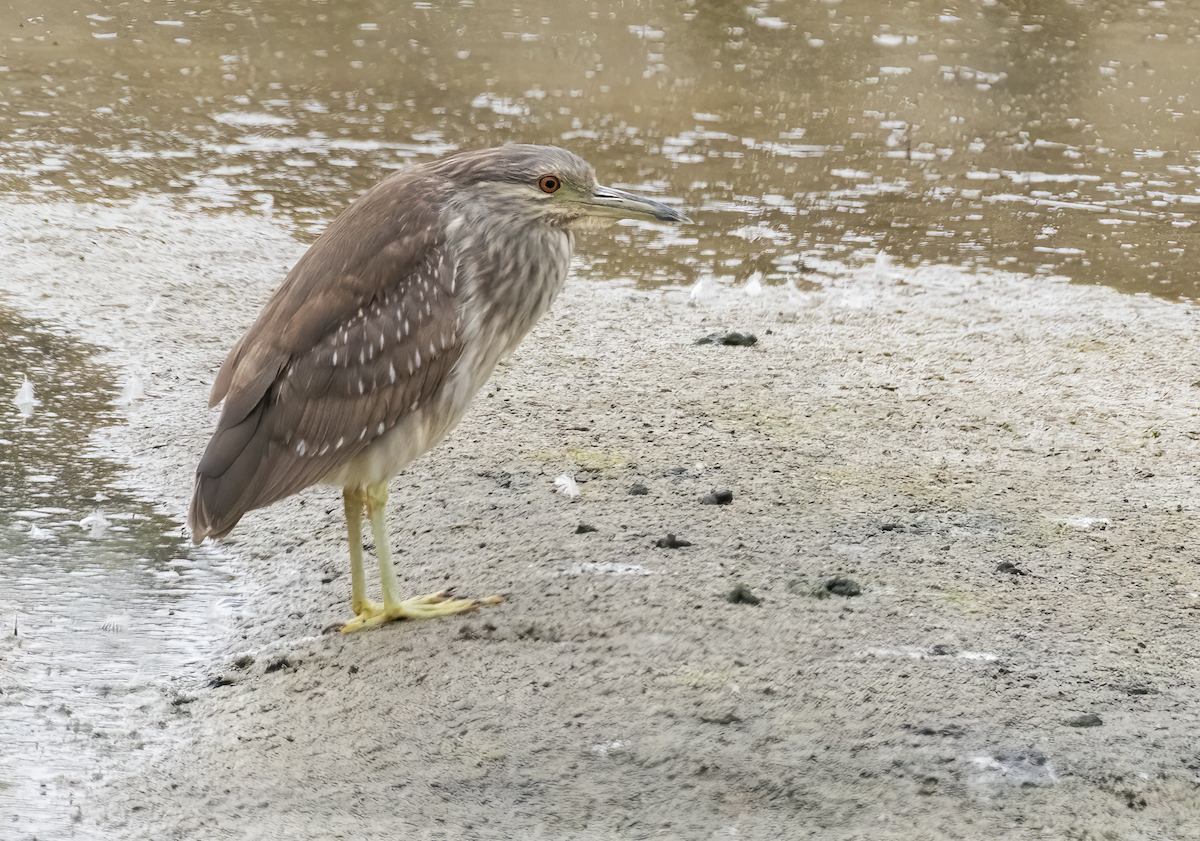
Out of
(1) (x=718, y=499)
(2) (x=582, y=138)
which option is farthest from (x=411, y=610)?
(2) (x=582, y=138)

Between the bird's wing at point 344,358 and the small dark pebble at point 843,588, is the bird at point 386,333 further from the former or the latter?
the small dark pebble at point 843,588

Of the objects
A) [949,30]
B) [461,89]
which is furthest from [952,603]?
[949,30]

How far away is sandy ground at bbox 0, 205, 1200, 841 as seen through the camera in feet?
11.6

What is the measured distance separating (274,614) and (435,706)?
97cm

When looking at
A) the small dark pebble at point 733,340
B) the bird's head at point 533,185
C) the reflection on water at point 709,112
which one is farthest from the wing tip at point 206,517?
the reflection on water at point 709,112

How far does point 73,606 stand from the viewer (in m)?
4.66

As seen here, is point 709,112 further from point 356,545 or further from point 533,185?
point 356,545

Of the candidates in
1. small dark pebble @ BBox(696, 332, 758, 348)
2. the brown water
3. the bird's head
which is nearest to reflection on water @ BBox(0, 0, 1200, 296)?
the brown water

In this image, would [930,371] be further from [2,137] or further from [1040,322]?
[2,137]

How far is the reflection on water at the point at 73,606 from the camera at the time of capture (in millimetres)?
3863

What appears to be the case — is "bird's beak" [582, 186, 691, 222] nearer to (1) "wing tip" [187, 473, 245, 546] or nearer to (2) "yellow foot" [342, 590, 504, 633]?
(2) "yellow foot" [342, 590, 504, 633]

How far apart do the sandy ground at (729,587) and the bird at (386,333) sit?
59 cm

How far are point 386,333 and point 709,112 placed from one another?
6632 millimetres

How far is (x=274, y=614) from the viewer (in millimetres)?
4711
